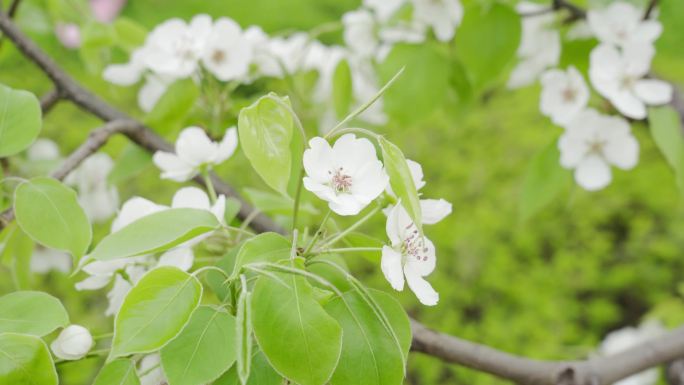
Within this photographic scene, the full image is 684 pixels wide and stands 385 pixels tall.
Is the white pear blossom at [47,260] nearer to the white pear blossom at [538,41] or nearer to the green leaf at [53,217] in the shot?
the green leaf at [53,217]

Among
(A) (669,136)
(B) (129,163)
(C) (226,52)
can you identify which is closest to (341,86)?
(C) (226,52)

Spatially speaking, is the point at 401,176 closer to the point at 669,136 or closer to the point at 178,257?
the point at 178,257

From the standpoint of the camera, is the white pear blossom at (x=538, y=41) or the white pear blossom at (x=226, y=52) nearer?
the white pear blossom at (x=226, y=52)

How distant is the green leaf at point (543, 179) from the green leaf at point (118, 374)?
541 millimetres

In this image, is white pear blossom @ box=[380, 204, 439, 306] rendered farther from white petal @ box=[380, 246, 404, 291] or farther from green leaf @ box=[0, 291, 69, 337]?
green leaf @ box=[0, 291, 69, 337]

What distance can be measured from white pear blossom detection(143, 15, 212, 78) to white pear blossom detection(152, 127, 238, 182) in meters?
0.17

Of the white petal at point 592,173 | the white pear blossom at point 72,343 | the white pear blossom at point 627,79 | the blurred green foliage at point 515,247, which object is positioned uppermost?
the white pear blossom at point 72,343

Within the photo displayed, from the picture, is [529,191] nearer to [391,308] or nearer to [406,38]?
[406,38]

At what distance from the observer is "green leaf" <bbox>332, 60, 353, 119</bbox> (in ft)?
2.76

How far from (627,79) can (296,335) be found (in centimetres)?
53

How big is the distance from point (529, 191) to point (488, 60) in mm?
→ 149

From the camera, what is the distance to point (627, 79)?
32.4 inches

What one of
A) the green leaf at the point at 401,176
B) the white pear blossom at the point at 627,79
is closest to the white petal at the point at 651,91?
the white pear blossom at the point at 627,79

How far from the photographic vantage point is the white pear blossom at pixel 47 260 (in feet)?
2.81
